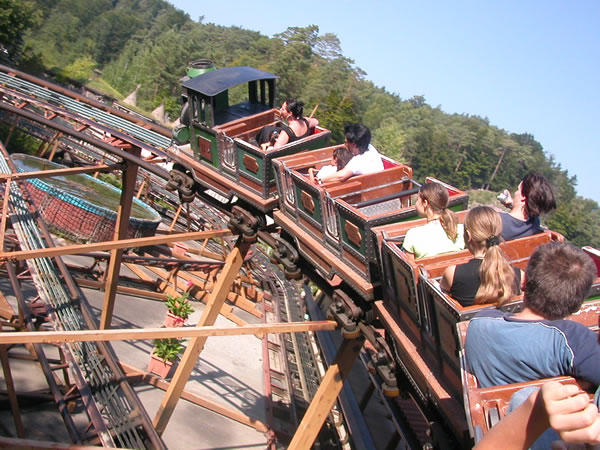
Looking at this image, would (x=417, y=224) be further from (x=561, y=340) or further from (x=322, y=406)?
(x=561, y=340)

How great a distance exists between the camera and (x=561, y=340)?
2303 millimetres

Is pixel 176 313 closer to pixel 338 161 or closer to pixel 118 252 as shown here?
pixel 118 252

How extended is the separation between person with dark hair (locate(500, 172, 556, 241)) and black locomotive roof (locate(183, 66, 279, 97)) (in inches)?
155

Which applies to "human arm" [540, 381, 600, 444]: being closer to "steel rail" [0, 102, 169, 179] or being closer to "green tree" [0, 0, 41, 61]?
"steel rail" [0, 102, 169, 179]

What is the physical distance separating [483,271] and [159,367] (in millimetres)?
6645

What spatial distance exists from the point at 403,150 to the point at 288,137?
73.6 meters

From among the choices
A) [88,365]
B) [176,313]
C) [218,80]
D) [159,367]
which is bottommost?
[159,367]

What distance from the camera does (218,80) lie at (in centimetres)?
712

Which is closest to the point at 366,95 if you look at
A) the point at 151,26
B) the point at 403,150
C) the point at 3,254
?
the point at 403,150

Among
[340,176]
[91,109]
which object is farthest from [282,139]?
[91,109]

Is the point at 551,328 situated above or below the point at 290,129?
below

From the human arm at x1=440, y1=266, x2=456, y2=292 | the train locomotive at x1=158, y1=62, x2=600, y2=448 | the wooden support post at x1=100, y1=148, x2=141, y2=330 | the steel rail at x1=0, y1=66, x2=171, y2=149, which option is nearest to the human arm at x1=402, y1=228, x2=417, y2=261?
the train locomotive at x1=158, y1=62, x2=600, y2=448

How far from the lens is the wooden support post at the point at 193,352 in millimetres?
6824

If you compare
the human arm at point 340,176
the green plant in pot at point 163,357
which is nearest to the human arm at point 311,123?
the human arm at point 340,176
